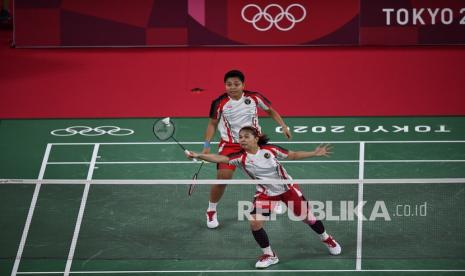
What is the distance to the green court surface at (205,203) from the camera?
1200cm

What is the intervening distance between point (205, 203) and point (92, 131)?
337cm

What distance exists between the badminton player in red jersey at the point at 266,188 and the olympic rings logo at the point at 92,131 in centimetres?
444

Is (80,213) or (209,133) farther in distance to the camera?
(80,213)

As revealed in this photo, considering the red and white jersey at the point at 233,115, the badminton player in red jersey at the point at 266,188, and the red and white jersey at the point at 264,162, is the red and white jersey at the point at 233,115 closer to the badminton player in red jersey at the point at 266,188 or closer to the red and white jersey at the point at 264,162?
the badminton player in red jersey at the point at 266,188

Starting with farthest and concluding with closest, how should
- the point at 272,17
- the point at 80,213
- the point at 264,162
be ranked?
the point at 272,17
the point at 80,213
the point at 264,162

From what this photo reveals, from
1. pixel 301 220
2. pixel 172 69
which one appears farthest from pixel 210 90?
pixel 301 220

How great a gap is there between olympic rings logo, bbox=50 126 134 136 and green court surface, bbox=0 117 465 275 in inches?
0.6

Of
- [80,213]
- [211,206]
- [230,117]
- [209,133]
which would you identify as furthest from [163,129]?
[80,213]

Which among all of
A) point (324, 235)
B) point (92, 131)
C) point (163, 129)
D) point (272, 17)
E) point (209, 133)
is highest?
point (272, 17)

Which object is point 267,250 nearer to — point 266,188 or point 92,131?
point 266,188

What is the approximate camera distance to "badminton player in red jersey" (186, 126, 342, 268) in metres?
11.8

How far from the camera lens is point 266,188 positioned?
38.7 ft

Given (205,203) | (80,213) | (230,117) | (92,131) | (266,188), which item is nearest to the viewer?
(266,188)

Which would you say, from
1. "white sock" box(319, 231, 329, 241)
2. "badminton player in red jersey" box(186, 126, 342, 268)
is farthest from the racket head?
"white sock" box(319, 231, 329, 241)
